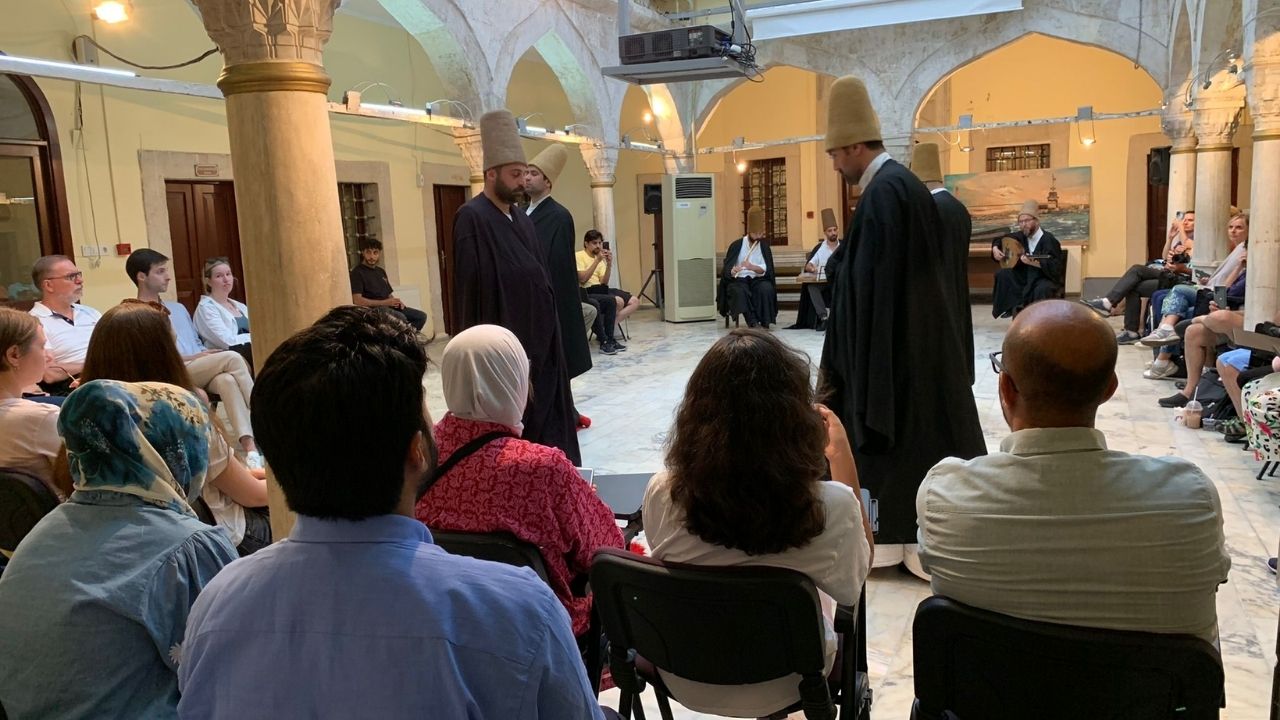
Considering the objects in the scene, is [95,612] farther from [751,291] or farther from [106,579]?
[751,291]

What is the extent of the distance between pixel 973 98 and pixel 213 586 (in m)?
15.3

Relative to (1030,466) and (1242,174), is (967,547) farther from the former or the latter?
(1242,174)

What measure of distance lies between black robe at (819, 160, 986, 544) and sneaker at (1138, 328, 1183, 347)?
4.43 metres

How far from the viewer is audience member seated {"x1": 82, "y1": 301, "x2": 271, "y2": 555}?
8.45 feet

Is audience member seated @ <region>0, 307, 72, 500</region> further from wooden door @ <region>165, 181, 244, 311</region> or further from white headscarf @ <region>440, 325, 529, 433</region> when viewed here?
wooden door @ <region>165, 181, 244, 311</region>

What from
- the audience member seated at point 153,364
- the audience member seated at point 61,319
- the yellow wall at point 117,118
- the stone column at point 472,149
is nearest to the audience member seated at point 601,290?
the stone column at point 472,149

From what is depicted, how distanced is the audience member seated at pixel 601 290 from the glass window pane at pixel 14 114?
15.9ft

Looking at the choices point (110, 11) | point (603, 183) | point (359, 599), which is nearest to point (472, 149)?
point (603, 183)

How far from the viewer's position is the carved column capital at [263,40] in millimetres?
2809

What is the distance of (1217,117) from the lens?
28.8 feet

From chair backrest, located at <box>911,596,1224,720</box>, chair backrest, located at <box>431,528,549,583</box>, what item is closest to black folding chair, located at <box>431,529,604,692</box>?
chair backrest, located at <box>431,528,549,583</box>

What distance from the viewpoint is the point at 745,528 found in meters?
1.68

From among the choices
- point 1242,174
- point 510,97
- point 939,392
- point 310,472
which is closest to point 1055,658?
point 310,472

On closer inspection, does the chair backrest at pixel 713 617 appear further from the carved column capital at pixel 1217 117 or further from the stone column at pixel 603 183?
the stone column at pixel 603 183
